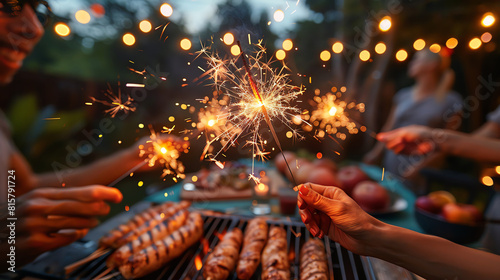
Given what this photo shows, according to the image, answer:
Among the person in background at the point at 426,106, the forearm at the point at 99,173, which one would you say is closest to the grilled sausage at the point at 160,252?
the forearm at the point at 99,173

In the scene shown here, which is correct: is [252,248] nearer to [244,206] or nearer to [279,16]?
[244,206]

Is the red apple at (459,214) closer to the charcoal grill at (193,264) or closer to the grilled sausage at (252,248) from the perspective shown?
the charcoal grill at (193,264)

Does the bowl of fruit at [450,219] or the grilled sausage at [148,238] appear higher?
the bowl of fruit at [450,219]

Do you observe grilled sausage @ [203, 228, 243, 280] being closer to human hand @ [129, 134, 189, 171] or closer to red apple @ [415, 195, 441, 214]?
human hand @ [129, 134, 189, 171]

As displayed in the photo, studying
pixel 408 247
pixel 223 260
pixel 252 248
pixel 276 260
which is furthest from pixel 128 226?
pixel 408 247

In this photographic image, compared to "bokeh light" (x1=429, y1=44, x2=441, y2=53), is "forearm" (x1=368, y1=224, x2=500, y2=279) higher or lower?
lower

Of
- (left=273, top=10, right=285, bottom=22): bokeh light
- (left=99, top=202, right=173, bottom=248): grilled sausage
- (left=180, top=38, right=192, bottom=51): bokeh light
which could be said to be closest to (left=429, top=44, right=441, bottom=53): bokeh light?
(left=273, top=10, right=285, bottom=22): bokeh light

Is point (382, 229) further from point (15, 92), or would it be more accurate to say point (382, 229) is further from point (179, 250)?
point (15, 92)
